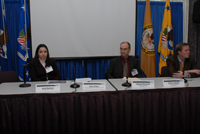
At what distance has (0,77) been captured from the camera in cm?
288

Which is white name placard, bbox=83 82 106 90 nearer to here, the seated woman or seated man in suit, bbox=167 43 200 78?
the seated woman

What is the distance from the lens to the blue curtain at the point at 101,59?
393 centimetres

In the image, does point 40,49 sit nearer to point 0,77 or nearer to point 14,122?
point 0,77

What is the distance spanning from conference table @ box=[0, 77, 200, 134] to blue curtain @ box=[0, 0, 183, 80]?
2026 millimetres

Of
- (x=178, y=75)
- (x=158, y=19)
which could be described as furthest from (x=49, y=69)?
(x=158, y=19)

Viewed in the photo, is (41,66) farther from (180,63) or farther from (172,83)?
(180,63)

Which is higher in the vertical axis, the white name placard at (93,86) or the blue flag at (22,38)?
the blue flag at (22,38)

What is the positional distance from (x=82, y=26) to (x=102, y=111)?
2.44m

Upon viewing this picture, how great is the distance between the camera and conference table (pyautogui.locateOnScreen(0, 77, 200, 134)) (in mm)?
1921

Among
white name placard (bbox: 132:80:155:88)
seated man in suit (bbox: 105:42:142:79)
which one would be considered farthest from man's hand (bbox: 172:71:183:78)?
white name placard (bbox: 132:80:155:88)

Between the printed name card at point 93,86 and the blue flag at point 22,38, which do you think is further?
the blue flag at point 22,38

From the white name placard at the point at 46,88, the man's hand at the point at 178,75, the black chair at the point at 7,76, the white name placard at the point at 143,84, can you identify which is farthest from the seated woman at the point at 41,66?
the man's hand at the point at 178,75

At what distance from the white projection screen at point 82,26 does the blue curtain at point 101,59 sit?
257mm

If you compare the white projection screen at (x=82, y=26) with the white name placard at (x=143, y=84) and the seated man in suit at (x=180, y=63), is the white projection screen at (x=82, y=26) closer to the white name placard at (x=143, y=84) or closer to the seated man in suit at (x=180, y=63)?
the seated man in suit at (x=180, y=63)
